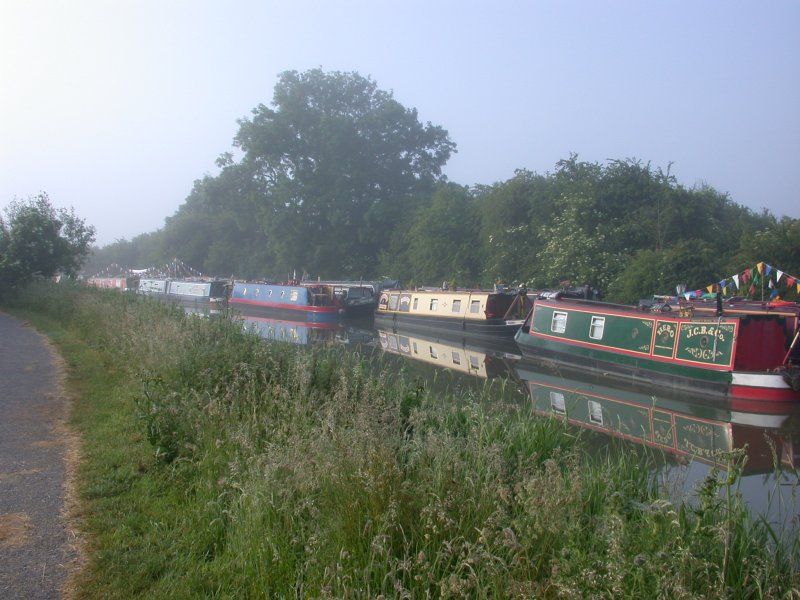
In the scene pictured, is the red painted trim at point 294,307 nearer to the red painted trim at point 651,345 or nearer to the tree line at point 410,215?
the tree line at point 410,215

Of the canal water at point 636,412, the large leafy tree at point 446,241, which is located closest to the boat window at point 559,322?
the canal water at point 636,412

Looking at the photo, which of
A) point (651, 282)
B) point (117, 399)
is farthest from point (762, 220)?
point (117, 399)

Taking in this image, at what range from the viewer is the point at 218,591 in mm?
3061

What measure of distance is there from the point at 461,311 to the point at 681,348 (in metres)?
8.95

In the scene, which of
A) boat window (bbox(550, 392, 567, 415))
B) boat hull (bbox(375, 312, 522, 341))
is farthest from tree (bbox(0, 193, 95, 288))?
boat window (bbox(550, 392, 567, 415))

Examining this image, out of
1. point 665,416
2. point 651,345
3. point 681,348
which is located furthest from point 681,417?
point 651,345

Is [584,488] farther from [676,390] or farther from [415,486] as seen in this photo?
[676,390]

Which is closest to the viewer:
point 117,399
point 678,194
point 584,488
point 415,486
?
point 415,486

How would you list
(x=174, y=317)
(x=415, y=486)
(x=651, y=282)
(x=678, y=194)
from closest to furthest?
(x=415, y=486) → (x=174, y=317) → (x=651, y=282) → (x=678, y=194)

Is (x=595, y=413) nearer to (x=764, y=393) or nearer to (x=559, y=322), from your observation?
(x=764, y=393)

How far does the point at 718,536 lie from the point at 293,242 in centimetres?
3419

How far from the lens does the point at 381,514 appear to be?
296 cm

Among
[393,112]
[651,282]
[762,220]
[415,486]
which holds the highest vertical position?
[393,112]

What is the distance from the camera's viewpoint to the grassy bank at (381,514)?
8.20 ft
